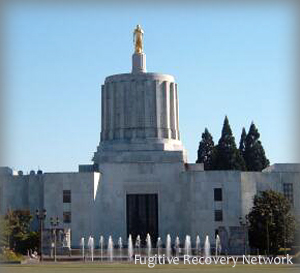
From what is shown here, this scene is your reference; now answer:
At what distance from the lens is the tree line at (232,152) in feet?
214

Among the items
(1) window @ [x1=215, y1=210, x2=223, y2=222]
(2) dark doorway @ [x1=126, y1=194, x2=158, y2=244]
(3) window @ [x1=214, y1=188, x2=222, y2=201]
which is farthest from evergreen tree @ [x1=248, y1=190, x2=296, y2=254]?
(2) dark doorway @ [x1=126, y1=194, x2=158, y2=244]

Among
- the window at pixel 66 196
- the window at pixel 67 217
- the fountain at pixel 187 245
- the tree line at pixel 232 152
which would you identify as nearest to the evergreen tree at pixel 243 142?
the tree line at pixel 232 152

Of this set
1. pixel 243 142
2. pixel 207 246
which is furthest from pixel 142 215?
pixel 243 142

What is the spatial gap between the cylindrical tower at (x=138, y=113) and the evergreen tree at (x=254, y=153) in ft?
55.6

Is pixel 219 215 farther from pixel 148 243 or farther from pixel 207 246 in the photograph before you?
pixel 148 243

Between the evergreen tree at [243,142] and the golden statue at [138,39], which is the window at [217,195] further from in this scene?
the evergreen tree at [243,142]

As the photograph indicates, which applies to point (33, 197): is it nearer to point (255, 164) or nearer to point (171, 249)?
point (171, 249)

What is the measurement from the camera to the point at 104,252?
151 feet

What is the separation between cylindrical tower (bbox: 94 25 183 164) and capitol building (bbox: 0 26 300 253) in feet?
0.22

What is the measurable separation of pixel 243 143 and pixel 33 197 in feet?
83.1

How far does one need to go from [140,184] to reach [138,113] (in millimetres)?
4894

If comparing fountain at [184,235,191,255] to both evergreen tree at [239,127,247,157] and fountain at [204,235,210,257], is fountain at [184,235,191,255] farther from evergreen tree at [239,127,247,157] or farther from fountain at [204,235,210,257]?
evergreen tree at [239,127,247,157]

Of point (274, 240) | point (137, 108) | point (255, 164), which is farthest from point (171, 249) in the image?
point (255, 164)

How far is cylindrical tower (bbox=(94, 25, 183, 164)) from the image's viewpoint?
171ft
